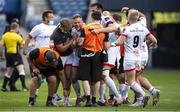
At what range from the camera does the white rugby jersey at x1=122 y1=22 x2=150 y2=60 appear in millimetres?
19234

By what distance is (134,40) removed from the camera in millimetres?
19281

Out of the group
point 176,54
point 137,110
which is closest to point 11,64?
point 137,110

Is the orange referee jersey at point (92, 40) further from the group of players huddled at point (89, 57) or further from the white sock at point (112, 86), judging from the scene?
the white sock at point (112, 86)

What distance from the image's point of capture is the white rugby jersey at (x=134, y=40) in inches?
757

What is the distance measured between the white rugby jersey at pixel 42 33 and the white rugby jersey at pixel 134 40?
6.68 feet

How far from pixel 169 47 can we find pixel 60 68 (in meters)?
26.1

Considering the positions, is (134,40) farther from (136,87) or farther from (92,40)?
(136,87)

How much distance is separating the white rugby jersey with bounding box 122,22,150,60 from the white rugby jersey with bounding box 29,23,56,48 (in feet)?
6.68

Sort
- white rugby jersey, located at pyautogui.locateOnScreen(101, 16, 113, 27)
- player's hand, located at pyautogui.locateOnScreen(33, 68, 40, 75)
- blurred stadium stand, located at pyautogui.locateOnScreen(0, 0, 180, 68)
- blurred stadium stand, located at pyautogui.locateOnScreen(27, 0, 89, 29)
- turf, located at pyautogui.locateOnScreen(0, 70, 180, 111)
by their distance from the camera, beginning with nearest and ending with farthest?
turf, located at pyautogui.locateOnScreen(0, 70, 180, 111)
player's hand, located at pyautogui.locateOnScreen(33, 68, 40, 75)
white rugby jersey, located at pyautogui.locateOnScreen(101, 16, 113, 27)
blurred stadium stand, located at pyautogui.locateOnScreen(0, 0, 180, 68)
blurred stadium stand, located at pyautogui.locateOnScreen(27, 0, 89, 29)

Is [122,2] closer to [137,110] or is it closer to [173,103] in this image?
[173,103]

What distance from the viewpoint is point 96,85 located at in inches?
758

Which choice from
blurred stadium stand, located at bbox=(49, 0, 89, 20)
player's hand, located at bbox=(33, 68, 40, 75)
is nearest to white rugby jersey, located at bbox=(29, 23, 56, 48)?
player's hand, located at bbox=(33, 68, 40, 75)

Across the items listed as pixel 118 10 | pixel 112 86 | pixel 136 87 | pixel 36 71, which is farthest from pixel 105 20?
pixel 118 10

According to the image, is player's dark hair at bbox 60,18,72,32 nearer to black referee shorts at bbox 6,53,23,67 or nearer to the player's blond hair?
the player's blond hair
